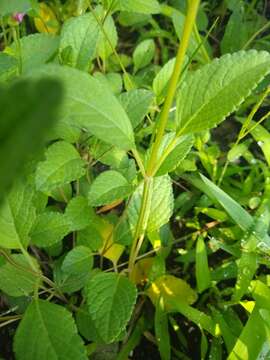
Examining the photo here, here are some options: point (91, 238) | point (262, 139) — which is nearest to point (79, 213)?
point (91, 238)

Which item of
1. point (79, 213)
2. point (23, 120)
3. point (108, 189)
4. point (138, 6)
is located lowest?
point (79, 213)

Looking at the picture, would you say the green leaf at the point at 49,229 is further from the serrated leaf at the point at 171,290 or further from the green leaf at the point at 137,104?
the serrated leaf at the point at 171,290

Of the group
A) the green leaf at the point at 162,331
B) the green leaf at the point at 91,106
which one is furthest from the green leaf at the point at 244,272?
the green leaf at the point at 91,106

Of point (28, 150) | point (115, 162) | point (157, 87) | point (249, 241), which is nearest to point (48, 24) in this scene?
point (157, 87)

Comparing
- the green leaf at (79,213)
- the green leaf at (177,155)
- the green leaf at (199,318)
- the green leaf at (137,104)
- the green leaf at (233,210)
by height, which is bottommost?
the green leaf at (199,318)

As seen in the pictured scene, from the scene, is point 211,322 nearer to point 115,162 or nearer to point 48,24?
point 115,162

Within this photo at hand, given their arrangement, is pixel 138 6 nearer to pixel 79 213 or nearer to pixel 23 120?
pixel 79 213
